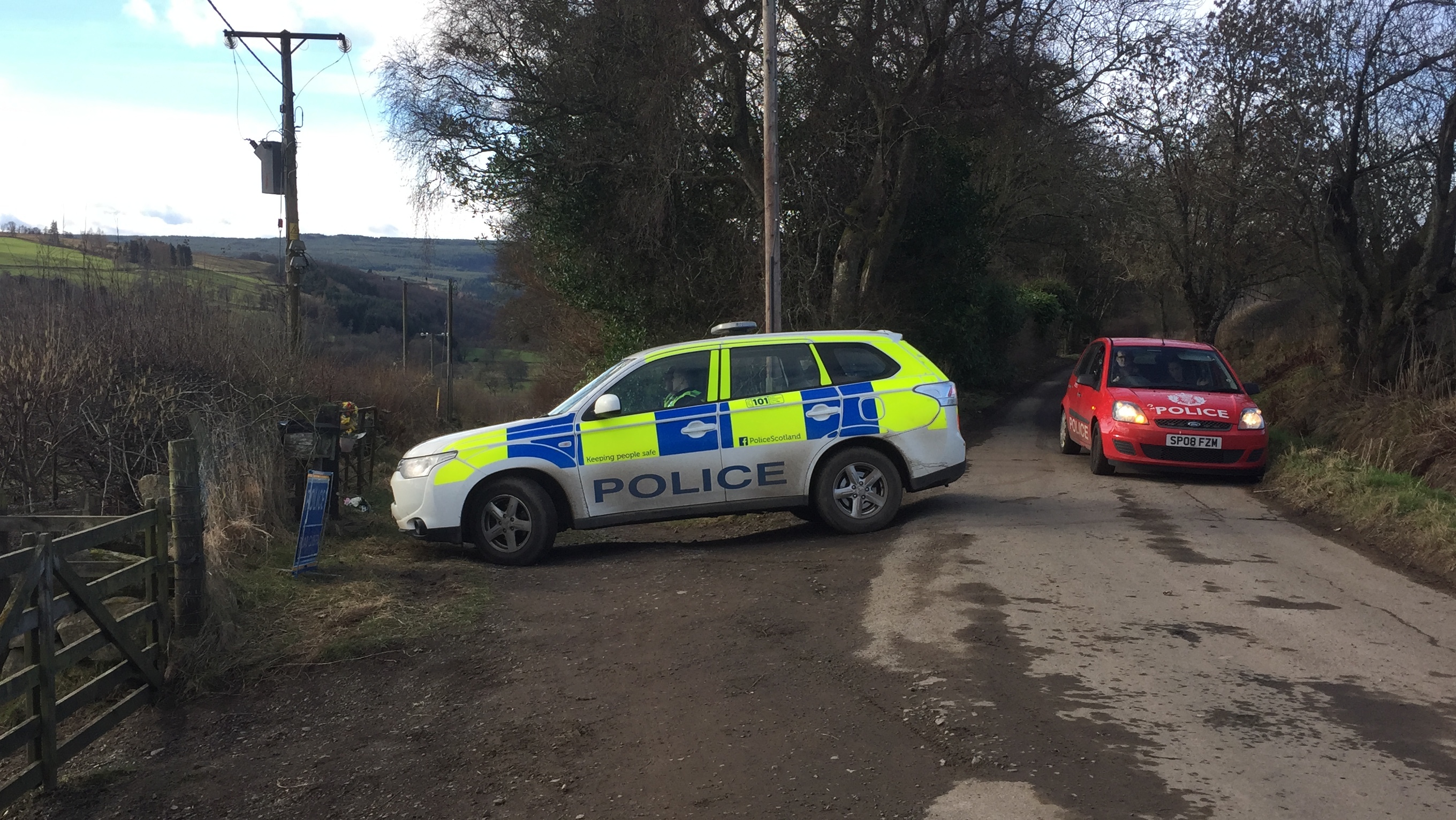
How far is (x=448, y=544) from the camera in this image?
32.2 feet

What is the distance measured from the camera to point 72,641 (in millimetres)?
6379

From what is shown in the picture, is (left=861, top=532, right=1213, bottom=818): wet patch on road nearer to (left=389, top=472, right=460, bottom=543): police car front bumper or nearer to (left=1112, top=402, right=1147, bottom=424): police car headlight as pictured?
(left=389, top=472, right=460, bottom=543): police car front bumper

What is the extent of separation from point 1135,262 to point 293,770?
93.3 ft

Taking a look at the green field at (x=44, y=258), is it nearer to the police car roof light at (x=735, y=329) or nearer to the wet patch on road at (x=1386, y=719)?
the police car roof light at (x=735, y=329)

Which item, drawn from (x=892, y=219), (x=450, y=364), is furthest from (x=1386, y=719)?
(x=450, y=364)

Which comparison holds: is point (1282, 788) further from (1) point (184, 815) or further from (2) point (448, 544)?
(2) point (448, 544)

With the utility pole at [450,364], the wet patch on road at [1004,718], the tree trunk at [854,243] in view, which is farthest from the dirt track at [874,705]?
the utility pole at [450,364]

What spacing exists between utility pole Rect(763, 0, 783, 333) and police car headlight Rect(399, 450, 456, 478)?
5.83 m

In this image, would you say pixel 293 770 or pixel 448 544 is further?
pixel 448 544

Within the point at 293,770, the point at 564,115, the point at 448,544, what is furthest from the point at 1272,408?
the point at 293,770

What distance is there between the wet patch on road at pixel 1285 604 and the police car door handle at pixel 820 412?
3.55m

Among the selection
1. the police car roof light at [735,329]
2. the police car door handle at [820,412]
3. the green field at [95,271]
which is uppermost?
the green field at [95,271]

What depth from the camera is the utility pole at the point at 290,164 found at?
20.6m

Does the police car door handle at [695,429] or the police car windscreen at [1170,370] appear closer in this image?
the police car door handle at [695,429]
